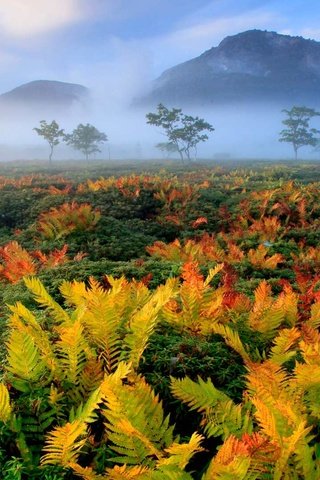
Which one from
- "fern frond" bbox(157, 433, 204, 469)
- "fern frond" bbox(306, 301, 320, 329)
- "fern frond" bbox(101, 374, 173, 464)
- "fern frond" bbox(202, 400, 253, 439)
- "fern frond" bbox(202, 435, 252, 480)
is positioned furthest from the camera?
"fern frond" bbox(306, 301, 320, 329)

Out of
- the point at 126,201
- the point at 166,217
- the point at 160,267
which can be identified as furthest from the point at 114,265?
the point at 126,201

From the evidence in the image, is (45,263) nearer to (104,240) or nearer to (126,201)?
(104,240)

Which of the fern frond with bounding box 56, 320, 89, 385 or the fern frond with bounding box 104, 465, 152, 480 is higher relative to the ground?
the fern frond with bounding box 56, 320, 89, 385

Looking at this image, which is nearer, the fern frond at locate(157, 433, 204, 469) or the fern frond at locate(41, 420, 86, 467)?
the fern frond at locate(157, 433, 204, 469)

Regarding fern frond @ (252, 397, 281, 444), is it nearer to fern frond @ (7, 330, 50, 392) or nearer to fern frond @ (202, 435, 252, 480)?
fern frond @ (202, 435, 252, 480)

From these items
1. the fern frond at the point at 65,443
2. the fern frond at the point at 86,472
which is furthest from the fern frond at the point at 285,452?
the fern frond at the point at 65,443

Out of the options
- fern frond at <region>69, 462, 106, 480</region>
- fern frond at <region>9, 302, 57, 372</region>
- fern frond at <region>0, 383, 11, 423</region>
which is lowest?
fern frond at <region>69, 462, 106, 480</region>

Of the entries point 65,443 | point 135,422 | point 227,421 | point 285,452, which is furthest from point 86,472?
point 285,452

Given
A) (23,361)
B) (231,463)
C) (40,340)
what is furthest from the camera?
(40,340)

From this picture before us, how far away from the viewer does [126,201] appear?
11.2 metres

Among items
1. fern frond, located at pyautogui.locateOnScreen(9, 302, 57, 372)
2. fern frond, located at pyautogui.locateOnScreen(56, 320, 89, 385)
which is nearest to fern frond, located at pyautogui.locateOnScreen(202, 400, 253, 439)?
fern frond, located at pyautogui.locateOnScreen(56, 320, 89, 385)

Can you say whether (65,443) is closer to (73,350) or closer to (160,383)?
(73,350)

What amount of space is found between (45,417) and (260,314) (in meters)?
1.57

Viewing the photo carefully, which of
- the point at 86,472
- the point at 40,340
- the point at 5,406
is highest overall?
the point at 40,340
